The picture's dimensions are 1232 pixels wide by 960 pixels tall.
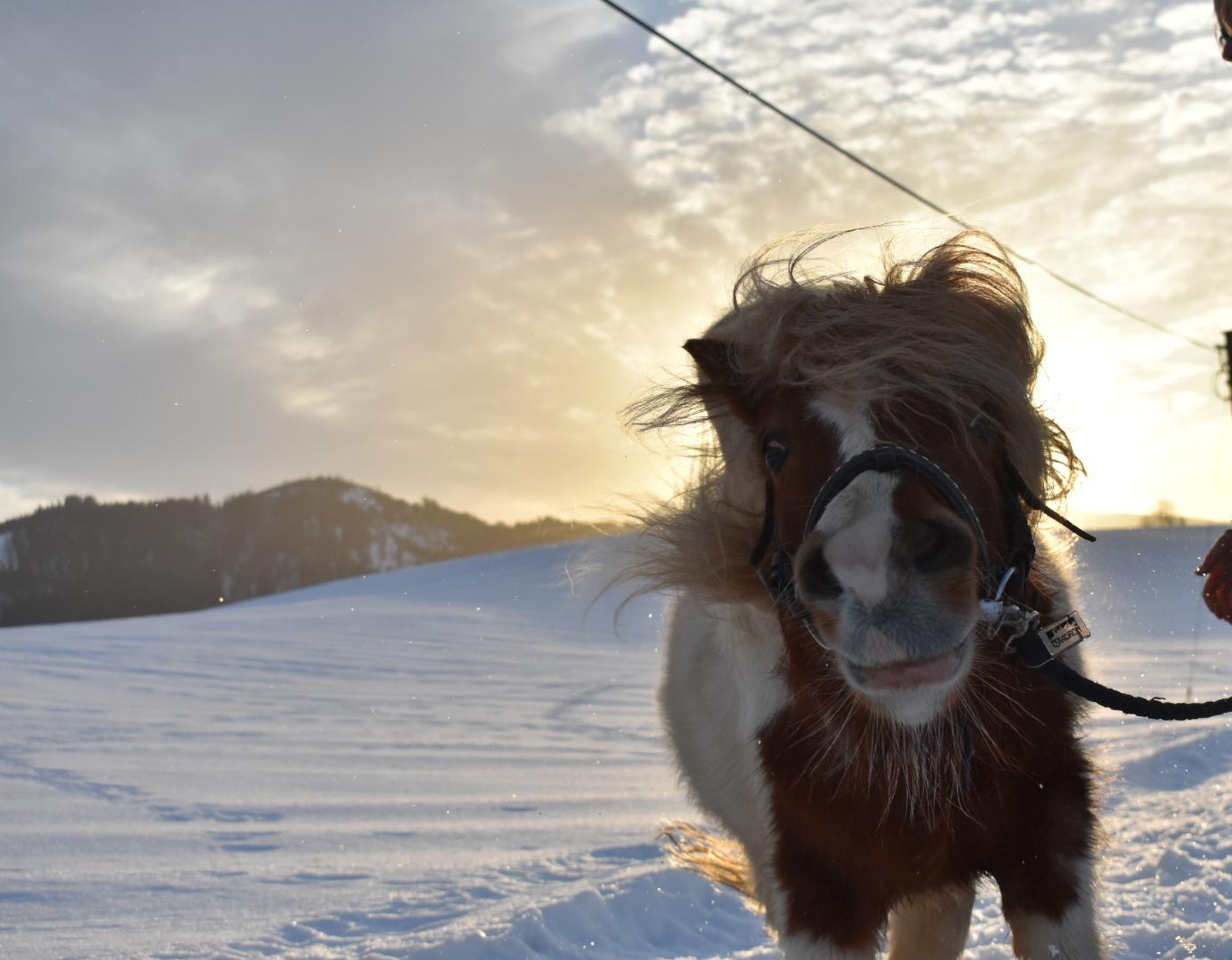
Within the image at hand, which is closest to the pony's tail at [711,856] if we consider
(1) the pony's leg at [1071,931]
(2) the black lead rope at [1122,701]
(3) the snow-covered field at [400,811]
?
(3) the snow-covered field at [400,811]

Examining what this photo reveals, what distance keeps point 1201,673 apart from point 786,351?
1181cm

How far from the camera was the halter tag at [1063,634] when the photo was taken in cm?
206

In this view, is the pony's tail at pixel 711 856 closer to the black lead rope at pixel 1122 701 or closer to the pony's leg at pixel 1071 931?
the pony's leg at pixel 1071 931

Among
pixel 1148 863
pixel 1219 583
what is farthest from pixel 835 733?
pixel 1148 863

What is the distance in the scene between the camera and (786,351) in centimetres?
223

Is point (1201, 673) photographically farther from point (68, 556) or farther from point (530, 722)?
point (68, 556)

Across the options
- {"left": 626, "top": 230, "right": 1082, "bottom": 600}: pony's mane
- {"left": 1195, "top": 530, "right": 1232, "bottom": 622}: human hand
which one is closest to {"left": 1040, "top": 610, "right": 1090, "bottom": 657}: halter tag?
{"left": 626, "top": 230, "right": 1082, "bottom": 600}: pony's mane

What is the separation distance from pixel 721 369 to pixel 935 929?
5.75 feet

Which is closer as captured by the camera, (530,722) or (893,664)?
(893,664)

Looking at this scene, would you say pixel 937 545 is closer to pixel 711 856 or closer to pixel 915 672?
pixel 915 672

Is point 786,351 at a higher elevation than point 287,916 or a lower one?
higher

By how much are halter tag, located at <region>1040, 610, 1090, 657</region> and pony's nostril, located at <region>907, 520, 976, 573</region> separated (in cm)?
46

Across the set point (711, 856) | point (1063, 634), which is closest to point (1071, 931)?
point (1063, 634)

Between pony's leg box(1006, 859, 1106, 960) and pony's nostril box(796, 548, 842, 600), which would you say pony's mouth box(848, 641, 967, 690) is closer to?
pony's nostril box(796, 548, 842, 600)
